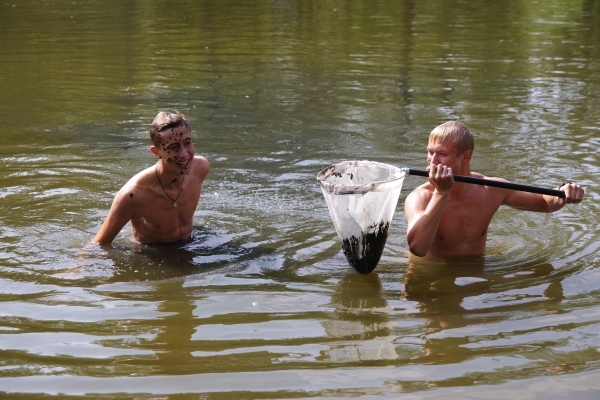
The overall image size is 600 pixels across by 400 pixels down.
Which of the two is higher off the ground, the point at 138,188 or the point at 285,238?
the point at 138,188

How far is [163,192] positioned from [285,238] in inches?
41.0

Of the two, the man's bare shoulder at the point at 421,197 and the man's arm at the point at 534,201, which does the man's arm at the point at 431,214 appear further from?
the man's arm at the point at 534,201

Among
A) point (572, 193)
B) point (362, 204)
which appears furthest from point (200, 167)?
point (572, 193)

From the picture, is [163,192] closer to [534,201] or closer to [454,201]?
[454,201]

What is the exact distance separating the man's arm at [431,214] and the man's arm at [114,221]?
6.82 feet

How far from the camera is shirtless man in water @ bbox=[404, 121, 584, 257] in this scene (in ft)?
16.2

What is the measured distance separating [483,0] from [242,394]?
2160 centimetres

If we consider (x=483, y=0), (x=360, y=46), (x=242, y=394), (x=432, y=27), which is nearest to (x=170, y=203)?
(x=242, y=394)

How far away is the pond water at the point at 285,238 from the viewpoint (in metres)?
3.91

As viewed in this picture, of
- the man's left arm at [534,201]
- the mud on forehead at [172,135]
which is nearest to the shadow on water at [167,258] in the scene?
the mud on forehead at [172,135]

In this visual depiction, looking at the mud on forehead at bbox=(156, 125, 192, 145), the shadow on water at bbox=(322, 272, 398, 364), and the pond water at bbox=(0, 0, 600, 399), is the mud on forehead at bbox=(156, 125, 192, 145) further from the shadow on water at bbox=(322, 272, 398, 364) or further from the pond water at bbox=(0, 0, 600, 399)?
the shadow on water at bbox=(322, 272, 398, 364)

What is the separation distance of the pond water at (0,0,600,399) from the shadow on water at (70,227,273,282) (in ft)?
0.07

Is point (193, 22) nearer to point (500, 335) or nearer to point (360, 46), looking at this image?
point (360, 46)

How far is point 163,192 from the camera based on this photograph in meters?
5.91
